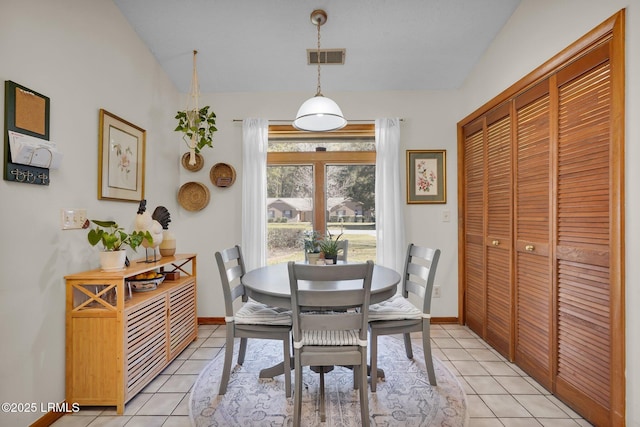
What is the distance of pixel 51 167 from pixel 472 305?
11.3ft

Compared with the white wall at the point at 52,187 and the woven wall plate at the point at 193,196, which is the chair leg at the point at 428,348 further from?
the woven wall plate at the point at 193,196

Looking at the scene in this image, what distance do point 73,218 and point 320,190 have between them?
2.14 m

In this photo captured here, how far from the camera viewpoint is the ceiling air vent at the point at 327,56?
8.83 ft

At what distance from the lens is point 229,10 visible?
90.7 inches

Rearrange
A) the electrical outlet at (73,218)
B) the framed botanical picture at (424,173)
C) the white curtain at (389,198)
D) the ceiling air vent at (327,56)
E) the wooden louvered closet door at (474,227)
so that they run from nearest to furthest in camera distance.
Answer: the electrical outlet at (73,218) < the ceiling air vent at (327,56) < the wooden louvered closet door at (474,227) < the white curtain at (389,198) < the framed botanical picture at (424,173)

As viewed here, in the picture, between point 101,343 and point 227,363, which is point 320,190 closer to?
point 227,363

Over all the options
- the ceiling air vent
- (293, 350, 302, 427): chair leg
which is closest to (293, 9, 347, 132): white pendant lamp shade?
the ceiling air vent

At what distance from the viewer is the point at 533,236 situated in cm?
214

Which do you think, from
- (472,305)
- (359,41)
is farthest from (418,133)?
(472,305)

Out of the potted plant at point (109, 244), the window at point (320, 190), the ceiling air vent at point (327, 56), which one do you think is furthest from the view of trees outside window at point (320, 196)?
the potted plant at point (109, 244)

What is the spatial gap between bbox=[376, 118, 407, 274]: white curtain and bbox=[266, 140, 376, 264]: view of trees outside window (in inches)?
8.3

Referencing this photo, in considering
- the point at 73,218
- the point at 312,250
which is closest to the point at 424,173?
the point at 312,250

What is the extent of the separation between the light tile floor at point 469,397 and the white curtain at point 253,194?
3.02 ft

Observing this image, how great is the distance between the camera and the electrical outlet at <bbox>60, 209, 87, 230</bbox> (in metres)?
1.82
